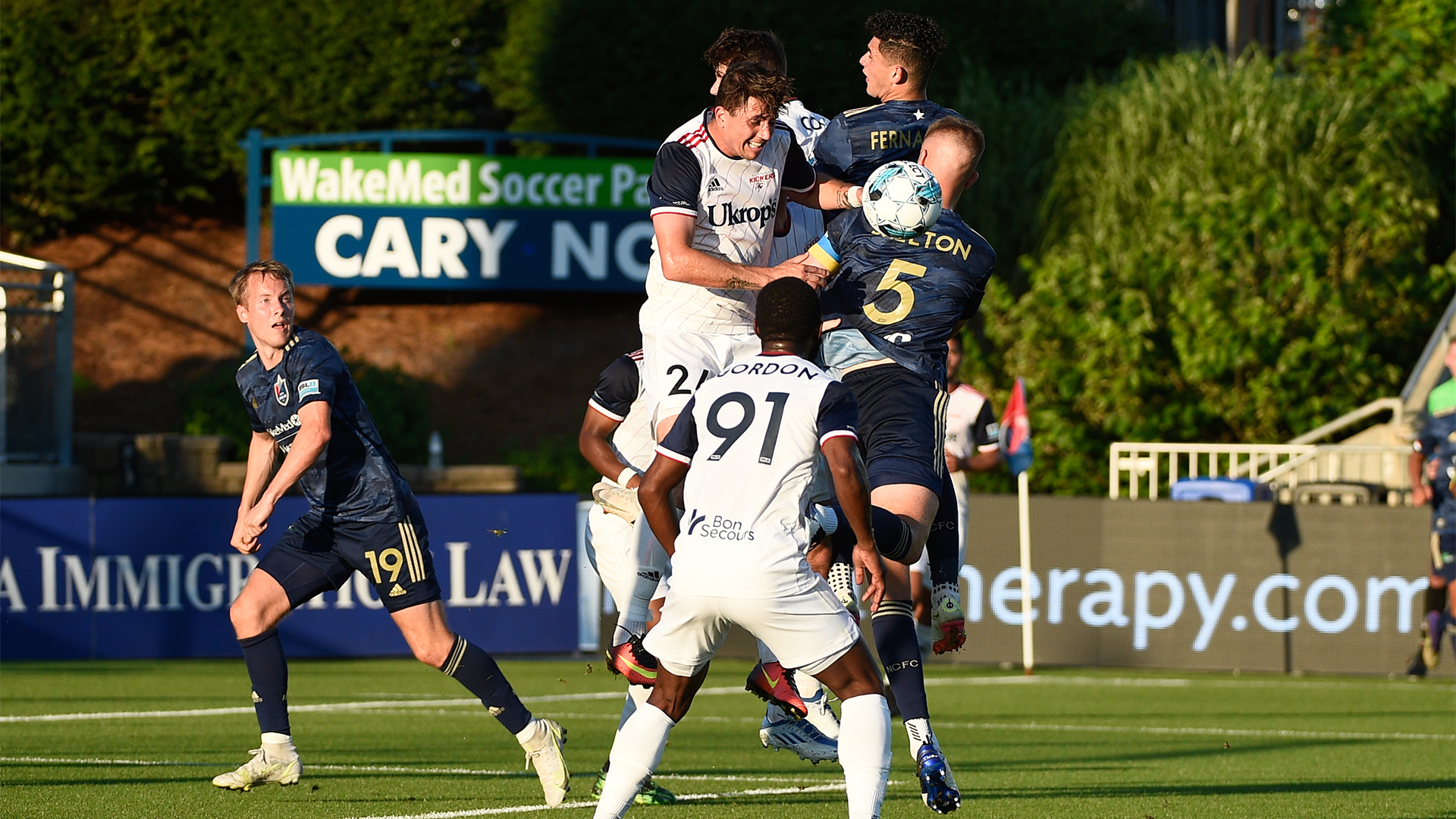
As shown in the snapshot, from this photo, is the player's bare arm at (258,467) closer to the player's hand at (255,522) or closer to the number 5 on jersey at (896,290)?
the player's hand at (255,522)

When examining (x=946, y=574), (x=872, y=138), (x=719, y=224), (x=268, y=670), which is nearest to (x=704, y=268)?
(x=719, y=224)

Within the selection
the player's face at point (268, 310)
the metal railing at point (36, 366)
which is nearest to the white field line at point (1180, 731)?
the player's face at point (268, 310)

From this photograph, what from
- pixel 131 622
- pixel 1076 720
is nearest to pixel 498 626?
pixel 131 622

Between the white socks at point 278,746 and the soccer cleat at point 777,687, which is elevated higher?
the soccer cleat at point 777,687

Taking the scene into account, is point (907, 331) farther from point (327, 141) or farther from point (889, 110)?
point (327, 141)

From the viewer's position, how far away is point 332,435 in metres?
8.09

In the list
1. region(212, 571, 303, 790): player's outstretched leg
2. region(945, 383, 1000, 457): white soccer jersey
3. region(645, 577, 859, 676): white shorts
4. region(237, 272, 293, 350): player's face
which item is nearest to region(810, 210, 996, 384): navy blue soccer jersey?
region(645, 577, 859, 676): white shorts

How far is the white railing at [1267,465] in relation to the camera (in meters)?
17.6

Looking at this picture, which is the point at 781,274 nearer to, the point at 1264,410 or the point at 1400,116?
the point at 1264,410

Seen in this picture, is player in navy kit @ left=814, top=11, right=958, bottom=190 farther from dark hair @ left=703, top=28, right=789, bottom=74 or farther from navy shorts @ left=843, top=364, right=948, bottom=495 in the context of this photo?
navy shorts @ left=843, top=364, right=948, bottom=495

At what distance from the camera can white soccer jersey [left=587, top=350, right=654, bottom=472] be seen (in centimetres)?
858

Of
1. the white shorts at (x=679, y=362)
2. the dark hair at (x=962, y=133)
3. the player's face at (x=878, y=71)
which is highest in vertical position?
the player's face at (x=878, y=71)

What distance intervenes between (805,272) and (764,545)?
1.83 metres

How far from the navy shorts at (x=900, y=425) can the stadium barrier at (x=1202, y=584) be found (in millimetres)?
8660
